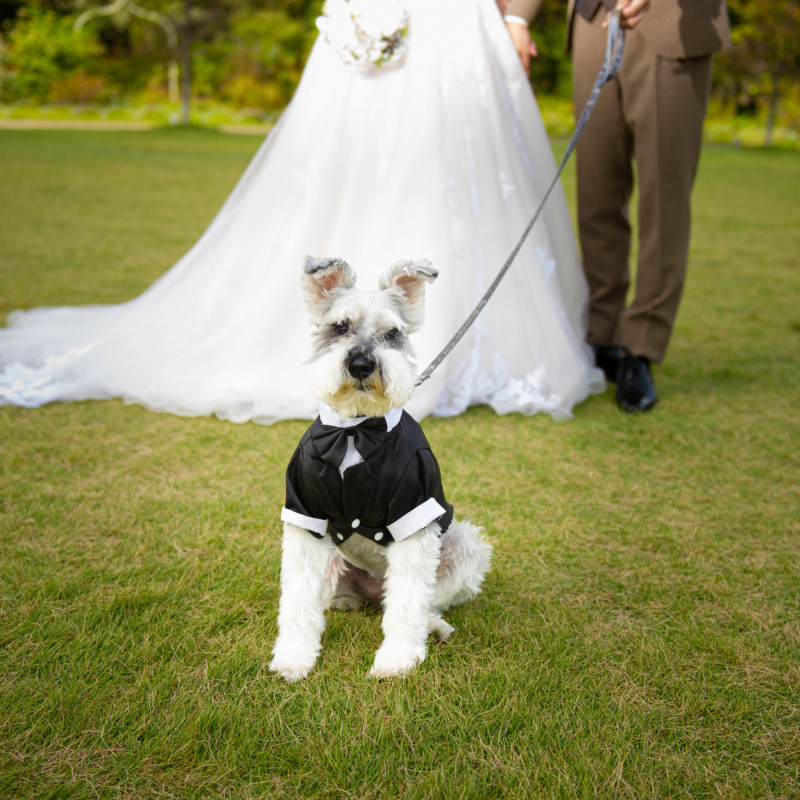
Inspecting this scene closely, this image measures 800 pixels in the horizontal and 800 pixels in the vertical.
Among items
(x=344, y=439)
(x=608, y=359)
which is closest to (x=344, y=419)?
(x=344, y=439)

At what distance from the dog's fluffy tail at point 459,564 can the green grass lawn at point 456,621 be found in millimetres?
143

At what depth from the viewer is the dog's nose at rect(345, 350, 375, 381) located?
6.46 ft

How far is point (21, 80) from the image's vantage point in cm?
2775

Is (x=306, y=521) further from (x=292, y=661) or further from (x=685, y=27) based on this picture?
(x=685, y=27)

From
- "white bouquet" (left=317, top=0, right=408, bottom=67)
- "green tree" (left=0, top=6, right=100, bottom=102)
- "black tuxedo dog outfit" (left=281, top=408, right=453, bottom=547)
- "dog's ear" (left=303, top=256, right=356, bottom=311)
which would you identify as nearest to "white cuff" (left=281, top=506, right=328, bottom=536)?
"black tuxedo dog outfit" (left=281, top=408, right=453, bottom=547)

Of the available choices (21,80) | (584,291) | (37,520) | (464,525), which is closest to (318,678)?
(464,525)

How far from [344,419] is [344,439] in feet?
0.21

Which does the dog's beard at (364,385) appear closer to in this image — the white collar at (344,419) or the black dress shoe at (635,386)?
the white collar at (344,419)

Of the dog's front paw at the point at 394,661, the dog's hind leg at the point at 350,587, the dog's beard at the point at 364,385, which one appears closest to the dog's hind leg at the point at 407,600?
the dog's front paw at the point at 394,661

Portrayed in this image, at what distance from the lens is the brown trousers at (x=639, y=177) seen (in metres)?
3.75

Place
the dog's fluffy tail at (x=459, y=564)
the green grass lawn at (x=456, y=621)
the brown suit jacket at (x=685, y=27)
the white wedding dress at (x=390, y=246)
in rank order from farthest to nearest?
the white wedding dress at (x=390, y=246)
the brown suit jacket at (x=685, y=27)
the dog's fluffy tail at (x=459, y=564)
the green grass lawn at (x=456, y=621)

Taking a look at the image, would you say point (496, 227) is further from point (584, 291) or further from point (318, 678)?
point (318, 678)

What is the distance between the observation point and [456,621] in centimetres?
239

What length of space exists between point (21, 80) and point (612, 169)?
99.7ft
